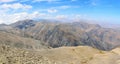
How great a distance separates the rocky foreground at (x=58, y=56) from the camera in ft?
144

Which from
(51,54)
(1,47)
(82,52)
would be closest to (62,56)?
(51,54)

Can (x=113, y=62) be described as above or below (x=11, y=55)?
below

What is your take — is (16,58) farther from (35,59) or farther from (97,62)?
(97,62)

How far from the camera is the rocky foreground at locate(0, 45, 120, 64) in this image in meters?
43.8

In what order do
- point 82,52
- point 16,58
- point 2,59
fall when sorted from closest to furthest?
point 2,59 < point 16,58 < point 82,52

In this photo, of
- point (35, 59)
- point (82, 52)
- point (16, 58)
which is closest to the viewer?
point (16, 58)

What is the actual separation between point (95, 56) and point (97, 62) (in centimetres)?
613

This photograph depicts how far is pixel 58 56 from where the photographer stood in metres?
59.5

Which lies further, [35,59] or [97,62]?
[97,62]

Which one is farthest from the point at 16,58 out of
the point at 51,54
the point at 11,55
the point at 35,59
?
the point at 51,54

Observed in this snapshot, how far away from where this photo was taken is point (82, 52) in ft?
215

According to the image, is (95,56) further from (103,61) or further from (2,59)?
(2,59)

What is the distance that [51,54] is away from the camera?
6044 cm

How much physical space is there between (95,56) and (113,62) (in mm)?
8144
